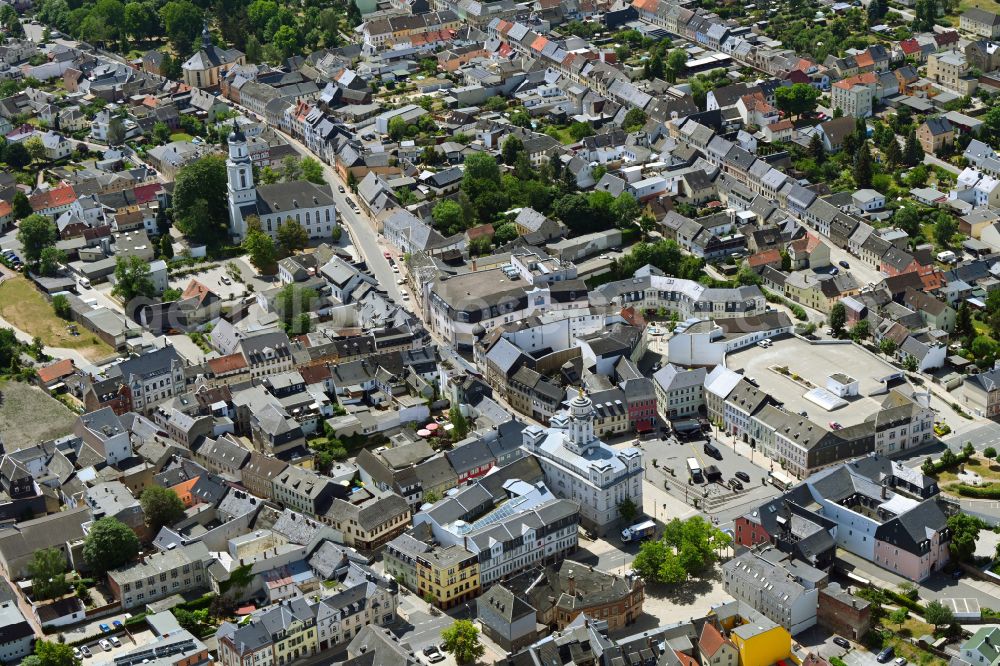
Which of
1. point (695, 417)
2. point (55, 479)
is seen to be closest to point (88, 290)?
point (55, 479)

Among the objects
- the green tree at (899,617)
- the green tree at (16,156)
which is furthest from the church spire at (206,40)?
the green tree at (899,617)

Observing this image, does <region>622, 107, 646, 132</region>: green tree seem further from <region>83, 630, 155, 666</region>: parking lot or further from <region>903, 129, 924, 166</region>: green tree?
<region>83, 630, 155, 666</region>: parking lot

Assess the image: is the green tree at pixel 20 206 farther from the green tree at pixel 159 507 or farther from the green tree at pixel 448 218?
the green tree at pixel 159 507

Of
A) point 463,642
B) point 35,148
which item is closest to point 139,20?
point 35,148


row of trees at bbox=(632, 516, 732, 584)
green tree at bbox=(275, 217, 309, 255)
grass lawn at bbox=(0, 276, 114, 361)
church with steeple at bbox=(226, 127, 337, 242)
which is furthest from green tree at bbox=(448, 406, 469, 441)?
church with steeple at bbox=(226, 127, 337, 242)

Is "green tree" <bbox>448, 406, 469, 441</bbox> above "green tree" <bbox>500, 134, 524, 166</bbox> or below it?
below

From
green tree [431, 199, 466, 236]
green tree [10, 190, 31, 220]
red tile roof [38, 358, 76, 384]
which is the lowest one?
red tile roof [38, 358, 76, 384]

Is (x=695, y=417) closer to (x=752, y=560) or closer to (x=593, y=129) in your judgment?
(x=752, y=560)
